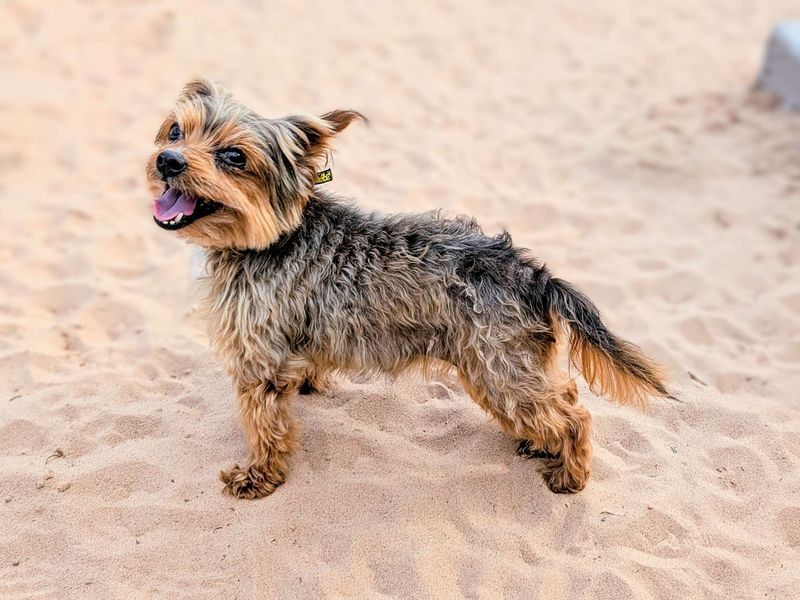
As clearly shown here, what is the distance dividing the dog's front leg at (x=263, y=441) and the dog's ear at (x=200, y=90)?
4.80 ft

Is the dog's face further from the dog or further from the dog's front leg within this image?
the dog's front leg

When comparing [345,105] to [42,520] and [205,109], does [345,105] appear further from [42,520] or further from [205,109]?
[42,520]

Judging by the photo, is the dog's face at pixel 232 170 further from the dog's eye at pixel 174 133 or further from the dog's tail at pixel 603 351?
the dog's tail at pixel 603 351

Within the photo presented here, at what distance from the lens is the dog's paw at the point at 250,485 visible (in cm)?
378

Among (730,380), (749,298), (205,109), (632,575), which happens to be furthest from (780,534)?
(205,109)

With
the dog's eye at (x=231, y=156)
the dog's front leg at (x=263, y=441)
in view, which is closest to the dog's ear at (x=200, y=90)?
the dog's eye at (x=231, y=156)

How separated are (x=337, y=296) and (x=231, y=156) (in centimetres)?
82

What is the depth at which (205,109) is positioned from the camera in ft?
11.3

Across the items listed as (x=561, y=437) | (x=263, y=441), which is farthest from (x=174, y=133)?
(x=561, y=437)

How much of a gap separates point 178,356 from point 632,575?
298 centimetres

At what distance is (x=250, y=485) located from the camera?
3.79 meters

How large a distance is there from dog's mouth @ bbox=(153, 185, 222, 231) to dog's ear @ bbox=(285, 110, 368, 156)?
0.51 m

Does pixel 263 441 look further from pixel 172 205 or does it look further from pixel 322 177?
pixel 322 177

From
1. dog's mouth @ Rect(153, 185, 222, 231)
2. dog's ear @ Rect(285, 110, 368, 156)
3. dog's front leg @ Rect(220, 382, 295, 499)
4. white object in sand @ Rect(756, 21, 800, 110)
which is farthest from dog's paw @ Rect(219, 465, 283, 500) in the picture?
white object in sand @ Rect(756, 21, 800, 110)
